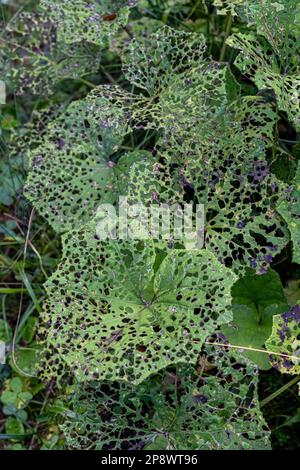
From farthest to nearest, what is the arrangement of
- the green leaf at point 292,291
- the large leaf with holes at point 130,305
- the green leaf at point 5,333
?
1. the green leaf at point 5,333
2. the green leaf at point 292,291
3. the large leaf with holes at point 130,305

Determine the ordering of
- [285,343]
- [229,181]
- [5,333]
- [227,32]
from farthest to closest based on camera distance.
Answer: [5,333] < [227,32] < [229,181] < [285,343]

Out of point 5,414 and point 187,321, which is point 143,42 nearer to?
point 187,321

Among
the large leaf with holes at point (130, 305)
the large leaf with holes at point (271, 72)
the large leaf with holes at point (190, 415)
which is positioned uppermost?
the large leaf with holes at point (271, 72)

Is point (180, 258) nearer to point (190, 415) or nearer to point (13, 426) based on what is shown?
point (190, 415)

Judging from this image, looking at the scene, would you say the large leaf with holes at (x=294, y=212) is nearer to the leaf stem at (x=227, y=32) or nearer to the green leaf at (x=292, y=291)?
the green leaf at (x=292, y=291)

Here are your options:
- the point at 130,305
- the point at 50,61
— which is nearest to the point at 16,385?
the point at 130,305

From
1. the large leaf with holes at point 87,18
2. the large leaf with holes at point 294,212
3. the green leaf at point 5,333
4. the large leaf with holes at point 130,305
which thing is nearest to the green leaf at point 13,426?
the green leaf at point 5,333

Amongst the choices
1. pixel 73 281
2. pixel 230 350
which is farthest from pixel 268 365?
pixel 73 281
